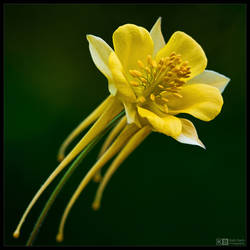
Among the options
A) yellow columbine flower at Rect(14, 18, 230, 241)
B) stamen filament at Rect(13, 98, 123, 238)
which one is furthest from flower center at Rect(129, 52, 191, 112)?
stamen filament at Rect(13, 98, 123, 238)

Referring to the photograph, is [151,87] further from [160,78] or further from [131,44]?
[131,44]

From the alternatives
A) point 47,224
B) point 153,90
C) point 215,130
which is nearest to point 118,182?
point 47,224

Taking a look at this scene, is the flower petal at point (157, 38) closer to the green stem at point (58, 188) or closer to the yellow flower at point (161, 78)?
the yellow flower at point (161, 78)

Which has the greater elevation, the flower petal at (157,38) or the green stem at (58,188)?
the flower petal at (157,38)

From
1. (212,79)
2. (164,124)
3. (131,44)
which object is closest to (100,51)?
(131,44)

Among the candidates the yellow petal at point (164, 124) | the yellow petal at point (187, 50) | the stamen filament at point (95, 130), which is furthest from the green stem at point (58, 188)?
the yellow petal at point (187, 50)

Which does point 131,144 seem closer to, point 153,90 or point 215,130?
point 153,90
